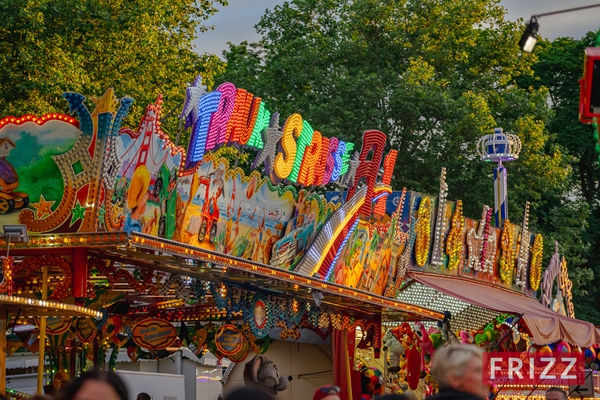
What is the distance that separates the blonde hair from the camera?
549cm

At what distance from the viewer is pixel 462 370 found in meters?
5.48

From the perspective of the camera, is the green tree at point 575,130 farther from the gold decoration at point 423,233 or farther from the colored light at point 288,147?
the colored light at point 288,147

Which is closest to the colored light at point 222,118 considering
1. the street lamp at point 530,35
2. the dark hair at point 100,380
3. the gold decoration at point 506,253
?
the street lamp at point 530,35

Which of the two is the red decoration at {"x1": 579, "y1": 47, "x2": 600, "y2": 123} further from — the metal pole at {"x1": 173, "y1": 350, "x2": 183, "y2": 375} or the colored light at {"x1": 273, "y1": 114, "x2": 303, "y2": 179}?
the metal pole at {"x1": 173, "y1": 350, "x2": 183, "y2": 375}

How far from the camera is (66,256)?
480 inches

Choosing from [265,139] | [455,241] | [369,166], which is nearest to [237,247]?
[265,139]

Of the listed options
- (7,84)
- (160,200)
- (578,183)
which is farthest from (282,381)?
(578,183)

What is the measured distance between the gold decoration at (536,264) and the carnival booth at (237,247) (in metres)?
A: 2.55

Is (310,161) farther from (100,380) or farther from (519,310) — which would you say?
(100,380)

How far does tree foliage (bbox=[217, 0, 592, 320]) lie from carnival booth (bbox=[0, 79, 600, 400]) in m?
5.74

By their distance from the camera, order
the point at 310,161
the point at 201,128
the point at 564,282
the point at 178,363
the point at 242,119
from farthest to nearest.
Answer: the point at 564,282 < the point at 178,363 < the point at 310,161 < the point at 242,119 < the point at 201,128

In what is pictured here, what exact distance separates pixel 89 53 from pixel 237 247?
12.5m

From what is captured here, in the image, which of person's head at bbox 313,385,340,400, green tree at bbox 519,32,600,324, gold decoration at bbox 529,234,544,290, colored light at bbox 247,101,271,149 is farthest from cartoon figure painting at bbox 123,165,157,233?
green tree at bbox 519,32,600,324

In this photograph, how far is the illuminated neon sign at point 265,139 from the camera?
13.3 m
